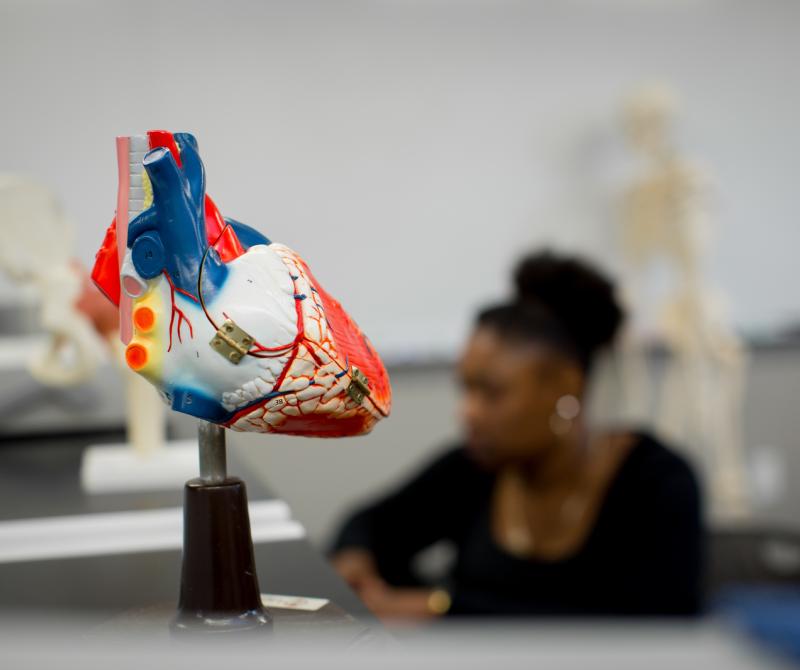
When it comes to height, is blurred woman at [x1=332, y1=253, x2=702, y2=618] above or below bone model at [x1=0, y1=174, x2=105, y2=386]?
below

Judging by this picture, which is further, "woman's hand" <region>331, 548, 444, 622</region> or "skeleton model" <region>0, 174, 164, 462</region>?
"woman's hand" <region>331, 548, 444, 622</region>

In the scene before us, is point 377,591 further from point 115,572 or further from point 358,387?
point 358,387

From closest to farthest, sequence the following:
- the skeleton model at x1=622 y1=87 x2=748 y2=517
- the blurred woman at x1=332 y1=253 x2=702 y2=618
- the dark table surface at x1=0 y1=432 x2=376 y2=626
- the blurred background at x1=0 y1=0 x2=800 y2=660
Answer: the dark table surface at x1=0 y1=432 x2=376 y2=626 → the blurred woman at x1=332 y1=253 x2=702 y2=618 → the blurred background at x1=0 y1=0 x2=800 y2=660 → the skeleton model at x1=622 y1=87 x2=748 y2=517

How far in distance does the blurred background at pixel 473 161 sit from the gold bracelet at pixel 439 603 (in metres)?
1.07

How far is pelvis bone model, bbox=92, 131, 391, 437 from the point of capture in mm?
722

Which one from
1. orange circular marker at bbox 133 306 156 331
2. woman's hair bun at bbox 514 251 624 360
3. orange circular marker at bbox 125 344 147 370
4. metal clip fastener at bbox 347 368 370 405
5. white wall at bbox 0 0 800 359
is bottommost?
metal clip fastener at bbox 347 368 370 405

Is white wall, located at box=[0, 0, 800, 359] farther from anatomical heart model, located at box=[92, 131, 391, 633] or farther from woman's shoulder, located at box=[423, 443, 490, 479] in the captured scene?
anatomical heart model, located at box=[92, 131, 391, 633]

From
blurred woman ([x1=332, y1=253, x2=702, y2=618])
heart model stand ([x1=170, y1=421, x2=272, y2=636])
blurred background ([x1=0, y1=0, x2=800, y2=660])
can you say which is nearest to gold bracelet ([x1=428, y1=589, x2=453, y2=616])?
blurred woman ([x1=332, y1=253, x2=702, y2=618])

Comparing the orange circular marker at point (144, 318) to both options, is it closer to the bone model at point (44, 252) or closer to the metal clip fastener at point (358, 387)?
the metal clip fastener at point (358, 387)

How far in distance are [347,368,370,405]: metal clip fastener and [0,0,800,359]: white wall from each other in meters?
2.42

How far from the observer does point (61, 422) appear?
1.73m

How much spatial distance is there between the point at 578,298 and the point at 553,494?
40cm

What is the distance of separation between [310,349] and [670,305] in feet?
9.81

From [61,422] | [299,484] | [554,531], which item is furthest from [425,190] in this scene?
[61,422]
